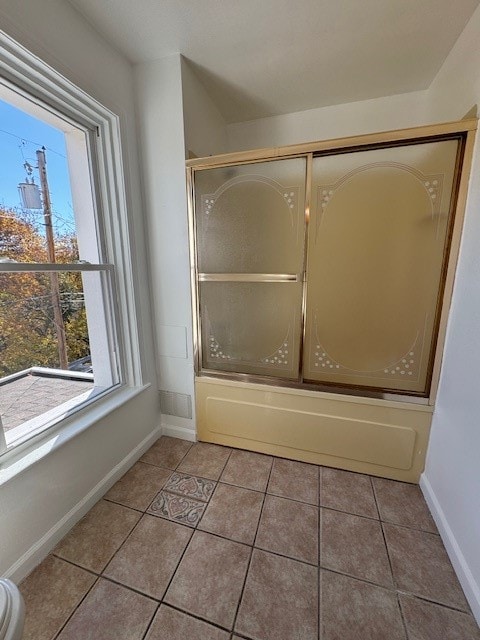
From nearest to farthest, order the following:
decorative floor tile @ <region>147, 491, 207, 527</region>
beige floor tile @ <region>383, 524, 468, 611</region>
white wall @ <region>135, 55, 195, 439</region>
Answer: beige floor tile @ <region>383, 524, 468, 611</region> → decorative floor tile @ <region>147, 491, 207, 527</region> → white wall @ <region>135, 55, 195, 439</region>

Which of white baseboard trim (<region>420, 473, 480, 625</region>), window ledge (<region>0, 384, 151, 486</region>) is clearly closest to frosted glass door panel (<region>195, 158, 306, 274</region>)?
window ledge (<region>0, 384, 151, 486</region>)

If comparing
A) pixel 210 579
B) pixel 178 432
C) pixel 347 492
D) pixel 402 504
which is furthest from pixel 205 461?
pixel 402 504

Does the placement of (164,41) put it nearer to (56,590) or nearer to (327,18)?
(327,18)

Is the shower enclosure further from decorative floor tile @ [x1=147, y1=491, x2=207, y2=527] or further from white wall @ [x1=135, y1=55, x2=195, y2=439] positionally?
decorative floor tile @ [x1=147, y1=491, x2=207, y2=527]

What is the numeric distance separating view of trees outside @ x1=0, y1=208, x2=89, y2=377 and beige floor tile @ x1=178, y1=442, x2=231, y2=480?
1.05 m

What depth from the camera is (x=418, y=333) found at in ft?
4.97

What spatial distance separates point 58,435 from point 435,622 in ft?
5.95

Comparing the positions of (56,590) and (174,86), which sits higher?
(174,86)

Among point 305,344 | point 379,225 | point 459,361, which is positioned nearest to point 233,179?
point 379,225

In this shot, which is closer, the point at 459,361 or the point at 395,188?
the point at 459,361

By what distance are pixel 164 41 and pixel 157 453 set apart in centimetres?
261

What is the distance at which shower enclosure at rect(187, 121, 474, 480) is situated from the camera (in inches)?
55.2

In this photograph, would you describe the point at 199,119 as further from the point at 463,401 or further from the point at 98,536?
the point at 98,536

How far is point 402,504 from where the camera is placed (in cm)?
152
